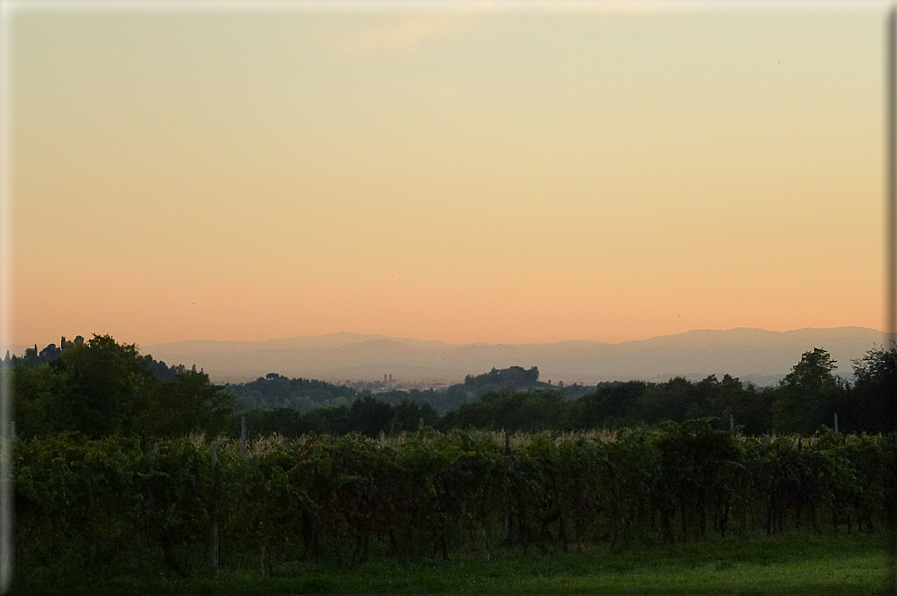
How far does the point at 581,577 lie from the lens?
1220 cm

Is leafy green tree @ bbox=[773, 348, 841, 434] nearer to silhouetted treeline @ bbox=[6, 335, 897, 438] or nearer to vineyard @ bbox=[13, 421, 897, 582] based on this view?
silhouetted treeline @ bbox=[6, 335, 897, 438]

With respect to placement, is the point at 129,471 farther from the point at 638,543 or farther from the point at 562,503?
the point at 638,543

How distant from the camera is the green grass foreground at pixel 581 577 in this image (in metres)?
11.0

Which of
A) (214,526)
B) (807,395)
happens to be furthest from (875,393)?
(214,526)

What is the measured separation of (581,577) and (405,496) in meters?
3.08

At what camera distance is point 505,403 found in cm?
6625

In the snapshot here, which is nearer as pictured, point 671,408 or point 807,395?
point 807,395

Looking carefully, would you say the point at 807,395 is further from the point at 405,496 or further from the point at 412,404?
the point at 412,404

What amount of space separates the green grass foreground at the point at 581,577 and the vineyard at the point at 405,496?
1.26 ft

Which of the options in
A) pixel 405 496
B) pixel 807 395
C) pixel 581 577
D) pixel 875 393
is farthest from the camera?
pixel 807 395

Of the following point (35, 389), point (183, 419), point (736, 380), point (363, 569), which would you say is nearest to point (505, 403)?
point (736, 380)

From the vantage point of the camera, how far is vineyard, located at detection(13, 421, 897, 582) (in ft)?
39.0

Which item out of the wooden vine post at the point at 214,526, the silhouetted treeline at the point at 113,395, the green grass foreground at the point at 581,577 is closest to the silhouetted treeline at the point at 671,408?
the silhouetted treeline at the point at 113,395

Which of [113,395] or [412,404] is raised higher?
[113,395]
